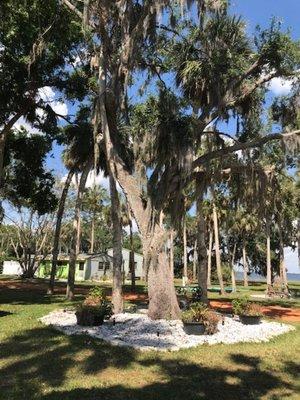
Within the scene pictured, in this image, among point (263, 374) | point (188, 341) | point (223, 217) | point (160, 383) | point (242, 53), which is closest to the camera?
point (160, 383)

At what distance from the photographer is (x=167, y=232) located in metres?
14.9

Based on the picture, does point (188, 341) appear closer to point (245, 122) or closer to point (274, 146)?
point (245, 122)

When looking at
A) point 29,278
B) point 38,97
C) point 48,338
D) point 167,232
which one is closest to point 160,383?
point 48,338

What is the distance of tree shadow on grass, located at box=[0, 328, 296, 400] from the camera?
7211 millimetres

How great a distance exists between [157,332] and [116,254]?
15.9 ft

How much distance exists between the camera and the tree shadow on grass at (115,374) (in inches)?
284

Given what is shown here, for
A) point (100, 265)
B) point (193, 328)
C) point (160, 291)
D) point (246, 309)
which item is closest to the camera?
point (193, 328)

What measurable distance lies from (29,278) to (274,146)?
31488 mm

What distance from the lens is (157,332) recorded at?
12250mm

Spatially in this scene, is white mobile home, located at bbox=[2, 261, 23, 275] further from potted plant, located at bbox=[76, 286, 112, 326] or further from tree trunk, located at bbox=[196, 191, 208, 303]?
potted plant, located at bbox=[76, 286, 112, 326]

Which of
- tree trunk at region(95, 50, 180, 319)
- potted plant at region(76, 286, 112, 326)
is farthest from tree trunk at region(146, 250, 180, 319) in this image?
potted plant at region(76, 286, 112, 326)

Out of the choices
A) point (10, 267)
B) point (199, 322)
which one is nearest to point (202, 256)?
point (199, 322)

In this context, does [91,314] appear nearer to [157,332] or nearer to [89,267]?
[157,332]

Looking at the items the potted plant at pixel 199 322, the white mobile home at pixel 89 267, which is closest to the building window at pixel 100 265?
the white mobile home at pixel 89 267
